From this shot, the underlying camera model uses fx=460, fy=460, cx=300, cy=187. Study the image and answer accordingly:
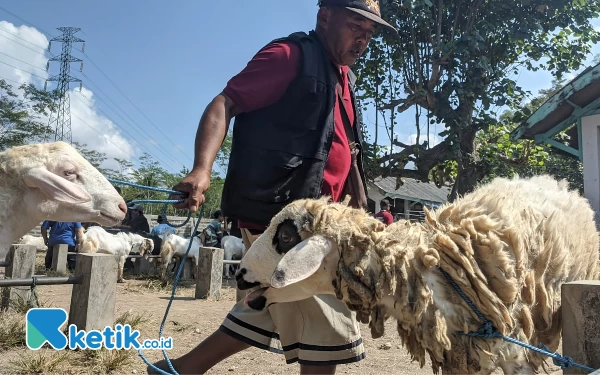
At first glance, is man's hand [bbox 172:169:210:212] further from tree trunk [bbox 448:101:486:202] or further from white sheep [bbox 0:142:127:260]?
tree trunk [bbox 448:101:486:202]

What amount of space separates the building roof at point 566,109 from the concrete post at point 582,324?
224 inches

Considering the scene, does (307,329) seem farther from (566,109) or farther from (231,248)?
(231,248)

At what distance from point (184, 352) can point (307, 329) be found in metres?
2.36

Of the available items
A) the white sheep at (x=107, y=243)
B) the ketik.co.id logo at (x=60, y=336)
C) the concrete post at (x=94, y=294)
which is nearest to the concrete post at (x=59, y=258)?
the white sheep at (x=107, y=243)

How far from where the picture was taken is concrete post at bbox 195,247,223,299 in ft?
24.8

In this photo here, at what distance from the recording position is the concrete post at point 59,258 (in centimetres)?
810

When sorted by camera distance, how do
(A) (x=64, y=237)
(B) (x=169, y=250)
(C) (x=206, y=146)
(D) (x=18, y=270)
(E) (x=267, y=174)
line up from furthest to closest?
(B) (x=169, y=250) → (A) (x=64, y=237) → (D) (x=18, y=270) → (E) (x=267, y=174) → (C) (x=206, y=146)

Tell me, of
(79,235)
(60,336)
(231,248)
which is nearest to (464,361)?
(60,336)

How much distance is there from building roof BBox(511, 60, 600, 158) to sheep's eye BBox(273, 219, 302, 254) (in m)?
6.06

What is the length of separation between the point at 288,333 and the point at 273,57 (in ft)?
4.77

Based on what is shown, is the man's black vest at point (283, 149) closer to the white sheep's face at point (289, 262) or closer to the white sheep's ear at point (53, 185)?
the white sheep's face at point (289, 262)

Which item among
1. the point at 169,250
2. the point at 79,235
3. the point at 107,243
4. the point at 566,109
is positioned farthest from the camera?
the point at 169,250

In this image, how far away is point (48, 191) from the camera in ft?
8.07

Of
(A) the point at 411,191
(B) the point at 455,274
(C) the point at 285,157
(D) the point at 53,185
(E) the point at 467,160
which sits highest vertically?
(A) the point at 411,191
